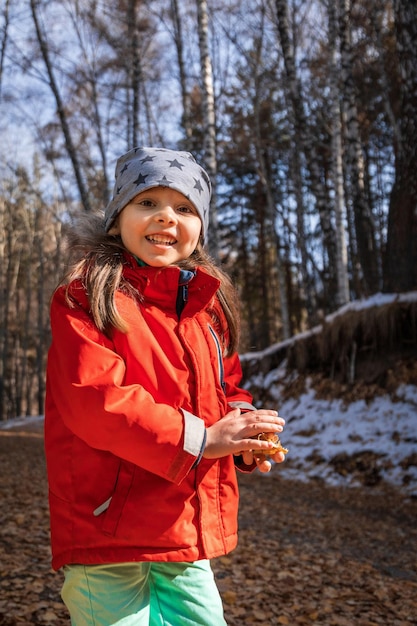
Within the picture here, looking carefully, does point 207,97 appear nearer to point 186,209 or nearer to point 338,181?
point 338,181

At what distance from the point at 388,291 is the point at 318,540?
508cm

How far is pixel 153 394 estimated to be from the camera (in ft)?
5.36

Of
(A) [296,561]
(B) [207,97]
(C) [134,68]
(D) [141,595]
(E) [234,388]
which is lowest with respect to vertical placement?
(A) [296,561]

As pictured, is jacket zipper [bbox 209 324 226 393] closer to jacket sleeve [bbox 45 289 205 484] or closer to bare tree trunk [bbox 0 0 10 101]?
jacket sleeve [bbox 45 289 205 484]

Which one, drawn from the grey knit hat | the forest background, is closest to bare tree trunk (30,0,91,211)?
the forest background

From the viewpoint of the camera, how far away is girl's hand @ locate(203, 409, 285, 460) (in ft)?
5.07

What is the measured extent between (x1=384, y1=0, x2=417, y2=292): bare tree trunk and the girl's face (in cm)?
718

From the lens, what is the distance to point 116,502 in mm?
1511

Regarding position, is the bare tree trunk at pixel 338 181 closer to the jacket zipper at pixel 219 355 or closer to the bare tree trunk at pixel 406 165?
the bare tree trunk at pixel 406 165

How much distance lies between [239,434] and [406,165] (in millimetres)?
7867

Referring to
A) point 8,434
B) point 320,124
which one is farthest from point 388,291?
point 320,124

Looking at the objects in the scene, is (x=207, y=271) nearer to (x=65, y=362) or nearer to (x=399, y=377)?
(x=65, y=362)

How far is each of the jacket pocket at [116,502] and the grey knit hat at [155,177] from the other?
798 mm

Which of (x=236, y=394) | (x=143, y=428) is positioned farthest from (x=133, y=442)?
(x=236, y=394)
